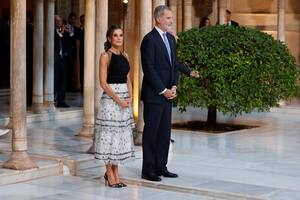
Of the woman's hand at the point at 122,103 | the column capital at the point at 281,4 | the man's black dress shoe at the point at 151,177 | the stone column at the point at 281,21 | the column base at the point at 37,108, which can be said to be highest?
the column capital at the point at 281,4

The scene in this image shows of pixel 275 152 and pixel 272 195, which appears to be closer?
pixel 272 195

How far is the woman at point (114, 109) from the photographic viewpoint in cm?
735

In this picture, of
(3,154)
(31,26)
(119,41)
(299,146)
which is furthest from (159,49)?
(31,26)

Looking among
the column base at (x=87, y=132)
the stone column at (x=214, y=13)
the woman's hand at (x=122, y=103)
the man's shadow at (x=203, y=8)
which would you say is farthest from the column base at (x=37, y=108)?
the man's shadow at (x=203, y=8)

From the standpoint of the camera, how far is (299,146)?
10.5 m

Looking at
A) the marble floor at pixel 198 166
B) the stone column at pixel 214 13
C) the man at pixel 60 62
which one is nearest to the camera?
the marble floor at pixel 198 166

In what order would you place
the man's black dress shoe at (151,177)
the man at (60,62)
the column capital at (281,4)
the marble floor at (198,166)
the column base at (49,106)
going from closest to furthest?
1. the marble floor at (198,166)
2. the man's black dress shoe at (151,177)
3. the column base at (49,106)
4. the man at (60,62)
5. the column capital at (281,4)

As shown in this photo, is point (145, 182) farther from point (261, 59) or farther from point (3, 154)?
point (261, 59)

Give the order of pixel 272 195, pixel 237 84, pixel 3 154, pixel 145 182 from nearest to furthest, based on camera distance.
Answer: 1. pixel 272 195
2. pixel 145 182
3. pixel 3 154
4. pixel 237 84

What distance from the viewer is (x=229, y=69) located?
11.4m

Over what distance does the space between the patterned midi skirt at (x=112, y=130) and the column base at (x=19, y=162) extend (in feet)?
3.07

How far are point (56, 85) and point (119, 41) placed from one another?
25.5 ft

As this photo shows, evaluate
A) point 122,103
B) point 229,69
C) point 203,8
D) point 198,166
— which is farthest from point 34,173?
point 203,8

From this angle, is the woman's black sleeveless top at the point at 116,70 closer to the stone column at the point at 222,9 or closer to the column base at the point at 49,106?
the column base at the point at 49,106
